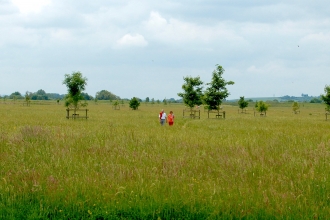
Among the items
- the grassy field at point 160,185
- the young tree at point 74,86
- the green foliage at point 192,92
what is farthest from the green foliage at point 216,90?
the grassy field at point 160,185

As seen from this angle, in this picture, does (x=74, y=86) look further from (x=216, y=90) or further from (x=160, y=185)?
(x=160, y=185)

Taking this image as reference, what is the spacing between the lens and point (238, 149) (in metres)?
11.0

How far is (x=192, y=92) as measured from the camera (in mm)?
43938

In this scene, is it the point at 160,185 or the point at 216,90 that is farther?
the point at 216,90

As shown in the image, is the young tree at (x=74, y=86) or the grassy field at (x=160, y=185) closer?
the grassy field at (x=160, y=185)

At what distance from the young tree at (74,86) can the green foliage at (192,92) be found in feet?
47.4

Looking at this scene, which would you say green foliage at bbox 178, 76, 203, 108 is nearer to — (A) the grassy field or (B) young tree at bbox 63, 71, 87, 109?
(B) young tree at bbox 63, 71, 87, 109

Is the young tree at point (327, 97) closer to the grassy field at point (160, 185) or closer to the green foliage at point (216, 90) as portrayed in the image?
the green foliage at point (216, 90)

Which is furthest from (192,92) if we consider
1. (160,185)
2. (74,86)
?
(160,185)

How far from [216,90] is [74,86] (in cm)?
1737

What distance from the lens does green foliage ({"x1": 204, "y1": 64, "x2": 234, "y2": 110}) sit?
3909 cm

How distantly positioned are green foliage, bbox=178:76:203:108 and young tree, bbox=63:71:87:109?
14438mm

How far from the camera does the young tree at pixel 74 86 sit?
35737 mm

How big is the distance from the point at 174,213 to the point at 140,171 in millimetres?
2187
